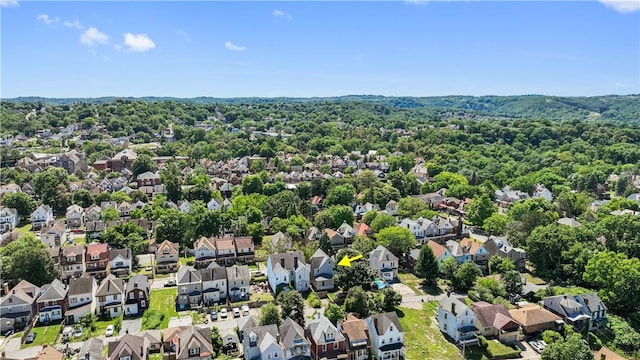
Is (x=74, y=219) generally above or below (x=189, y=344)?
below

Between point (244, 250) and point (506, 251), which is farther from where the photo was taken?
point (244, 250)

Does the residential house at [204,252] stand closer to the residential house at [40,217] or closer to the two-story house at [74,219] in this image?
the two-story house at [74,219]

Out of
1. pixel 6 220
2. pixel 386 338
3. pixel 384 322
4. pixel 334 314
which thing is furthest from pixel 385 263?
pixel 6 220

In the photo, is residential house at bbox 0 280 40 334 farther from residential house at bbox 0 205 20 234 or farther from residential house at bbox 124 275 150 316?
residential house at bbox 0 205 20 234

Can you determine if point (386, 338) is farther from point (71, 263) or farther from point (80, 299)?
point (71, 263)

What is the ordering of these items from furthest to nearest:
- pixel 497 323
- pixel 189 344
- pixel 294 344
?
1. pixel 497 323
2. pixel 294 344
3. pixel 189 344

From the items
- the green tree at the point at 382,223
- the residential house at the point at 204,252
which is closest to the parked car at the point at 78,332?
the residential house at the point at 204,252

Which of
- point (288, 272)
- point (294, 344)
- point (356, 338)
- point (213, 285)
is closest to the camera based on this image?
point (294, 344)

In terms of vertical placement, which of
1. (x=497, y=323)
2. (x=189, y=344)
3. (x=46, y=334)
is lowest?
(x=46, y=334)

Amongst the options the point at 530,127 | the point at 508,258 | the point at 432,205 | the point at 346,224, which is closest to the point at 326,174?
the point at 432,205
